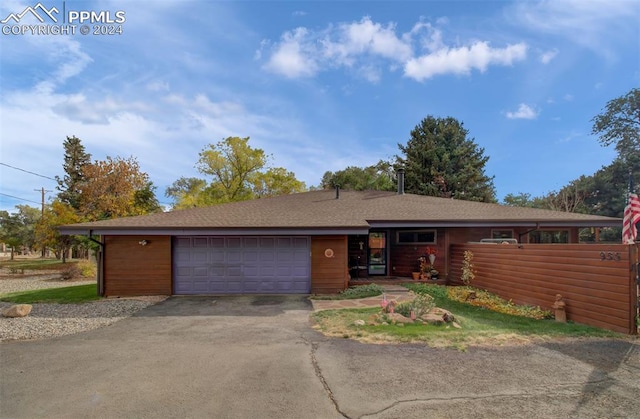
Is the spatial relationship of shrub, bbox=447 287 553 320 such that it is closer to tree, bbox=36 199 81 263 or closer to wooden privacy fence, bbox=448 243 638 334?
wooden privacy fence, bbox=448 243 638 334

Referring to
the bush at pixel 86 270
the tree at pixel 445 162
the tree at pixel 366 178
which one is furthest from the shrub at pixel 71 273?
the tree at pixel 445 162

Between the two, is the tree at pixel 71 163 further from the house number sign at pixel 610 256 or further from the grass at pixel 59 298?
the house number sign at pixel 610 256

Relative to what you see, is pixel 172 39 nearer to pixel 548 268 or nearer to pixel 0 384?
pixel 0 384

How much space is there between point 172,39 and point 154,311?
27.3ft

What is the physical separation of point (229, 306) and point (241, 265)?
2.01 meters

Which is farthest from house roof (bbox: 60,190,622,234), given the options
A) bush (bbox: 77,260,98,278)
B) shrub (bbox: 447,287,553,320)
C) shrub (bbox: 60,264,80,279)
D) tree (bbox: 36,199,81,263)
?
tree (bbox: 36,199,81,263)

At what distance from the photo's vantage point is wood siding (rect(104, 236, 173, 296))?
34.8 ft

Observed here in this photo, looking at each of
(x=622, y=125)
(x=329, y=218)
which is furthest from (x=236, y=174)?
(x=622, y=125)

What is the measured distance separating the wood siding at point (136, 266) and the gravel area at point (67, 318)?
0.53m

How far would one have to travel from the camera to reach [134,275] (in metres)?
10.7

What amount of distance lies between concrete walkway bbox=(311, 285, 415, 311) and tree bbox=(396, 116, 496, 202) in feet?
62.7

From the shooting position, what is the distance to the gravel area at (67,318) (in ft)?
21.5

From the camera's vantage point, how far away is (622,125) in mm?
32406

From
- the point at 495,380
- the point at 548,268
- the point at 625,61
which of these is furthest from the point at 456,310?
the point at 625,61
